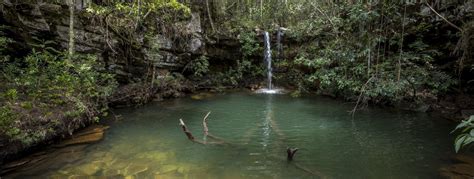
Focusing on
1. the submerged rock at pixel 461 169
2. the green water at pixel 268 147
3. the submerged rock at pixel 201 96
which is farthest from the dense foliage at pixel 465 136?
the submerged rock at pixel 201 96

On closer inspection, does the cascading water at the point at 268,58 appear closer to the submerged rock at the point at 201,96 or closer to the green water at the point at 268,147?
the submerged rock at the point at 201,96

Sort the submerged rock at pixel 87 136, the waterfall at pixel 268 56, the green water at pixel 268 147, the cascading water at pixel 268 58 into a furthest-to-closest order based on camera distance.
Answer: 1. the waterfall at pixel 268 56
2. the cascading water at pixel 268 58
3. the submerged rock at pixel 87 136
4. the green water at pixel 268 147

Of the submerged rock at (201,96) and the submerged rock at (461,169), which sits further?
the submerged rock at (201,96)

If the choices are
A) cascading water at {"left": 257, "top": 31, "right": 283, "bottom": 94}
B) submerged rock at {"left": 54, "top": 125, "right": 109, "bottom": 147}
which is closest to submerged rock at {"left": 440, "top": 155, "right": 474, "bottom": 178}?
submerged rock at {"left": 54, "top": 125, "right": 109, "bottom": 147}

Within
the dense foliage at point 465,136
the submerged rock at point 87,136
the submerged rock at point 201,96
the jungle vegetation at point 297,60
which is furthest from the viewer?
the submerged rock at point 201,96

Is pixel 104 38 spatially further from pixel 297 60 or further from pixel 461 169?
pixel 461 169

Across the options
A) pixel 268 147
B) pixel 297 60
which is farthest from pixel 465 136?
pixel 297 60

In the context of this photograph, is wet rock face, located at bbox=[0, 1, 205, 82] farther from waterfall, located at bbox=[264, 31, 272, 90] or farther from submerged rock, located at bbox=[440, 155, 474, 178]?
submerged rock, located at bbox=[440, 155, 474, 178]

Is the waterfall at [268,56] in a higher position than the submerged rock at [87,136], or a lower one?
higher

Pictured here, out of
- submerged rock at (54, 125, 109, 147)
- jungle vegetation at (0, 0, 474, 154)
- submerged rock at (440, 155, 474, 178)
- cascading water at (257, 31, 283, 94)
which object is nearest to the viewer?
submerged rock at (440, 155, 474, 178)

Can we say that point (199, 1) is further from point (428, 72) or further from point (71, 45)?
point (428, 72)

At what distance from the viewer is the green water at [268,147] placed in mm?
4629

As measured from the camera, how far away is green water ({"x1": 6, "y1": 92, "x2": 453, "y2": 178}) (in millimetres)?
4629

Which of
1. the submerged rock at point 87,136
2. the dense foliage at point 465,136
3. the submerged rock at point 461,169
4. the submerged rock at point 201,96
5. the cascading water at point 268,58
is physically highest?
the cascading water at point 268,58
